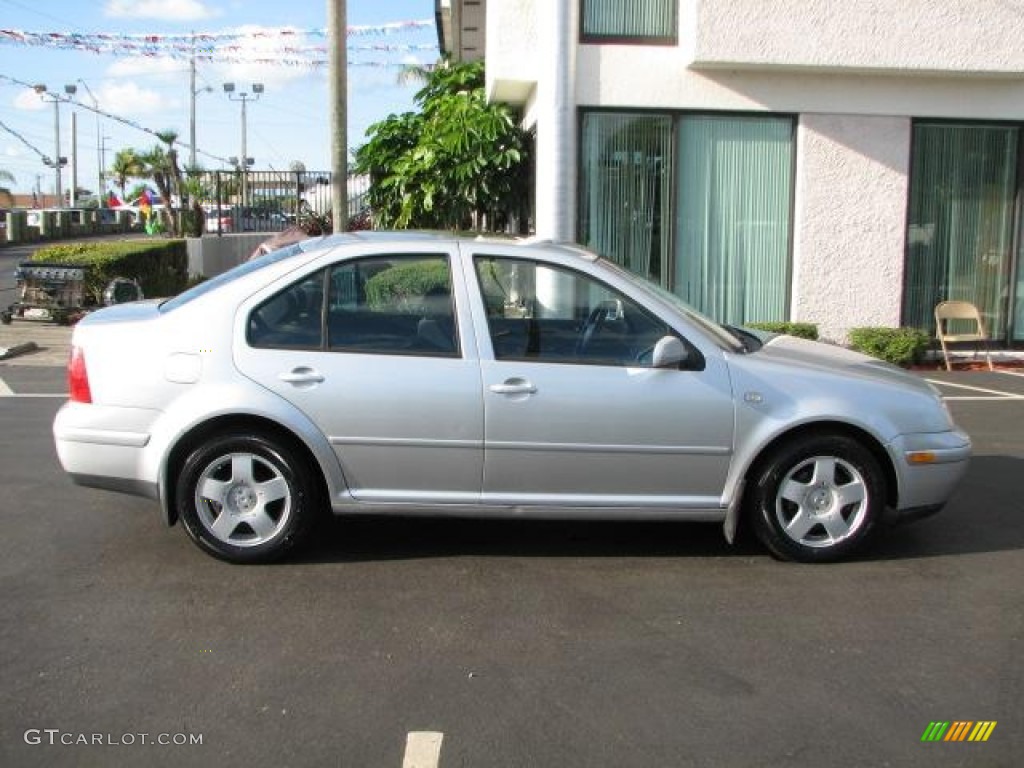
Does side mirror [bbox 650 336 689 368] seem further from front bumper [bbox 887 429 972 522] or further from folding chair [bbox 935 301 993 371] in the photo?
folding chair [bbox 935 301 993 371]

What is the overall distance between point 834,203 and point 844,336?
1.52 metres

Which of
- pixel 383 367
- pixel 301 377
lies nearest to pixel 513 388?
pixel 383 367

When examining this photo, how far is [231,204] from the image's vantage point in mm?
25188

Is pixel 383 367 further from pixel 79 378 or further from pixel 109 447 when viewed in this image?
pixel 79 378

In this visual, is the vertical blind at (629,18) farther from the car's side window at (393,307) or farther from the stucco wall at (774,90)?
the car's side window at (393,307)

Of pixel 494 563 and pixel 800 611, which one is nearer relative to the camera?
pixel 800 611

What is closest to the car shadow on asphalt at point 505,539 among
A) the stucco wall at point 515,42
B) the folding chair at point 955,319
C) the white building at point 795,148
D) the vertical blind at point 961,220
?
the white building at point 795,148

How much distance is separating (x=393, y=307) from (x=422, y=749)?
236cm

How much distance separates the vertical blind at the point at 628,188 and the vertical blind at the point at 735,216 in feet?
0.71

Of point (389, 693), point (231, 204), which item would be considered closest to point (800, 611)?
point (389, 693)

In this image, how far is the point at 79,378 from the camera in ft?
17.1

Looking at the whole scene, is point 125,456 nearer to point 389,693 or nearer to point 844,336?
point 389,693

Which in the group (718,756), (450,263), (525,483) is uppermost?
(450,263)

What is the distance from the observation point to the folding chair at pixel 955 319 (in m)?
12.3
